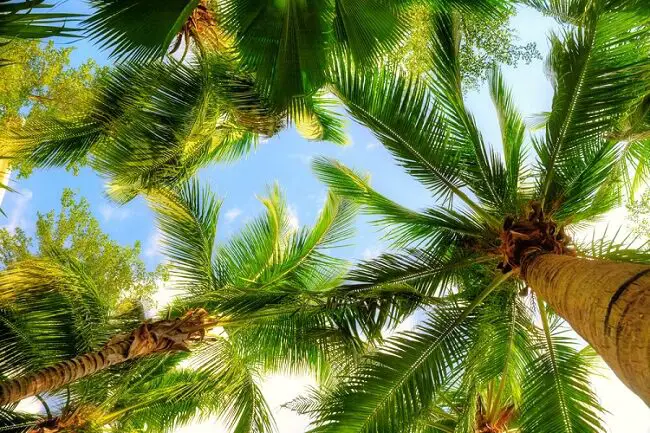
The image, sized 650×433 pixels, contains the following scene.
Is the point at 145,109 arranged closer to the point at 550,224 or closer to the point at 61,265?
the point at 61,265

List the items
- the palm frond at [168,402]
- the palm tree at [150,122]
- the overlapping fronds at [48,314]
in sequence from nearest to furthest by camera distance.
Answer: the overlapping fronds at [48,314] → the palm tree at [150,122] → the palm frond at [168,402]

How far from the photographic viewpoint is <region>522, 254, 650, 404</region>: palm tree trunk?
2299mm

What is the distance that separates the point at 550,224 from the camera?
4.87 metres

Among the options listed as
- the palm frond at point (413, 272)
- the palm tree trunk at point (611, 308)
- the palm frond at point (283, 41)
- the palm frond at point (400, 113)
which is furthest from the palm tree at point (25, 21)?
the palm frond at point (413, 272)

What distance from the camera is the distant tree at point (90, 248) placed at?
30.9 feet

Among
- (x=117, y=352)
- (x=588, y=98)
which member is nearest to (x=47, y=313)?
(x=117, y=352)

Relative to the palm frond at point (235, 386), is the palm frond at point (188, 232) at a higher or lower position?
higher

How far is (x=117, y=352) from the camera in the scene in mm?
5230

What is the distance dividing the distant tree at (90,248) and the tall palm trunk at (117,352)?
4057mm

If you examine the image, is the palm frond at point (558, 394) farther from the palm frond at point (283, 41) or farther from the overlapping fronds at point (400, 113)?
the palm frond at point (283, 41)

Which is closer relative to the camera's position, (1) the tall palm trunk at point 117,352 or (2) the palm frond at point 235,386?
(1) the tall palm trunk at point 117,352

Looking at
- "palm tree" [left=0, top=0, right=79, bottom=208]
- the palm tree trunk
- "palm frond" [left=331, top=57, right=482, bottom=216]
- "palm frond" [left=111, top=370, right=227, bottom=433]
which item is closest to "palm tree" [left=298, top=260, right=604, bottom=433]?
"palm frond" [left=331, top=57, right=482, bottom=216]

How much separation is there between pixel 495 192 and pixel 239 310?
3.30 meters

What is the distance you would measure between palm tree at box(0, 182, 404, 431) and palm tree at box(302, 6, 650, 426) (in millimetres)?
538
